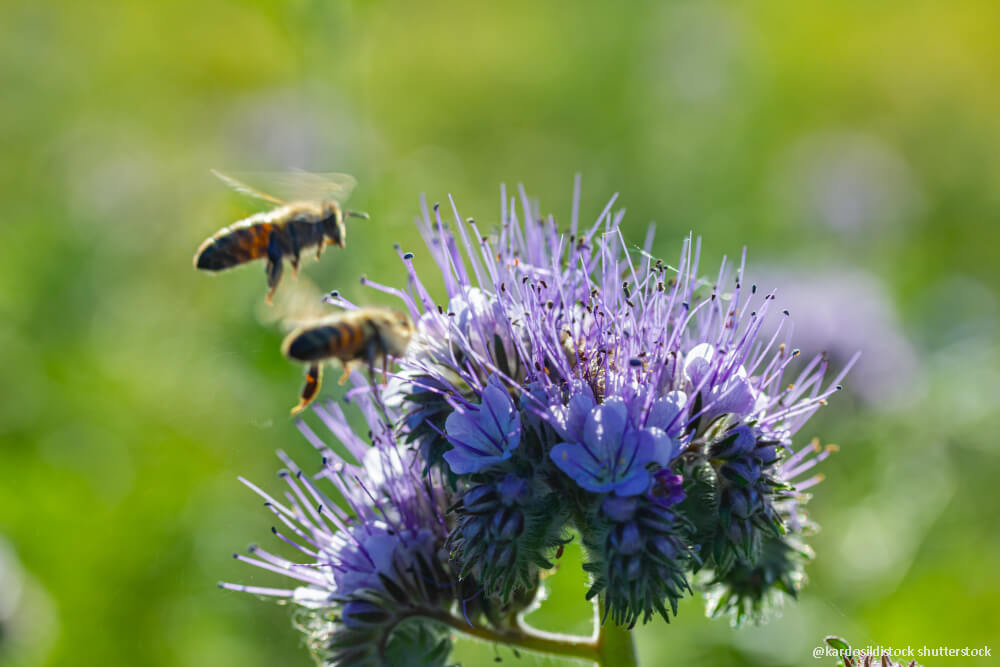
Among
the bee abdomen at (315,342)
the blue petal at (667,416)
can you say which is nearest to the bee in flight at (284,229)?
the bee abdomen at (315,342)

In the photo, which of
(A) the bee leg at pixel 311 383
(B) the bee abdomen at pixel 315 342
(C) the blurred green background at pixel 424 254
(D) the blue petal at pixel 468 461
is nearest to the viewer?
(D) the blue petal at pixel 468 461

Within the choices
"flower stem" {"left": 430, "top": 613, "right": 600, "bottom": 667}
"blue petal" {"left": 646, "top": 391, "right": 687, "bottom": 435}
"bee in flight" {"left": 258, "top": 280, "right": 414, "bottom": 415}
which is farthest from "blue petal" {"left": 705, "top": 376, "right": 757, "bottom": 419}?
"bee in flight" {"left": 258, "top": 280, "right": 414, "bottom": 415}

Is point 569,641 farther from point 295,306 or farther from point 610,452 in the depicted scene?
point 295,306

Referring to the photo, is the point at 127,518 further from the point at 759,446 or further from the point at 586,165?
the point at 586,165

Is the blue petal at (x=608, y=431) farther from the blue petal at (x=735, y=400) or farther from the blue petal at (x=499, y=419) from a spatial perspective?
the blue petal at (x=735, y=400)

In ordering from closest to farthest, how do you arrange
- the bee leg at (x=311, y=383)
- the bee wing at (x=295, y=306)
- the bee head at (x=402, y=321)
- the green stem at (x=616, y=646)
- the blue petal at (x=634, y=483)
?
the blue petal at (x=634, y=483) → the green stem at (x=616, y=646) → the bee head at (x=402, y=321) → the bee leg at (x=311, y=383) → the bee wing at (x=295, y=306)

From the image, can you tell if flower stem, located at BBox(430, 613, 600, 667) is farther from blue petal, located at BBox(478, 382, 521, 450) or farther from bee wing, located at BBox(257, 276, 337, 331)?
bee wing, located at BBox(257, 276, 337, 331)

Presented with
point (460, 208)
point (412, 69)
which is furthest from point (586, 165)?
point (412, 69)
